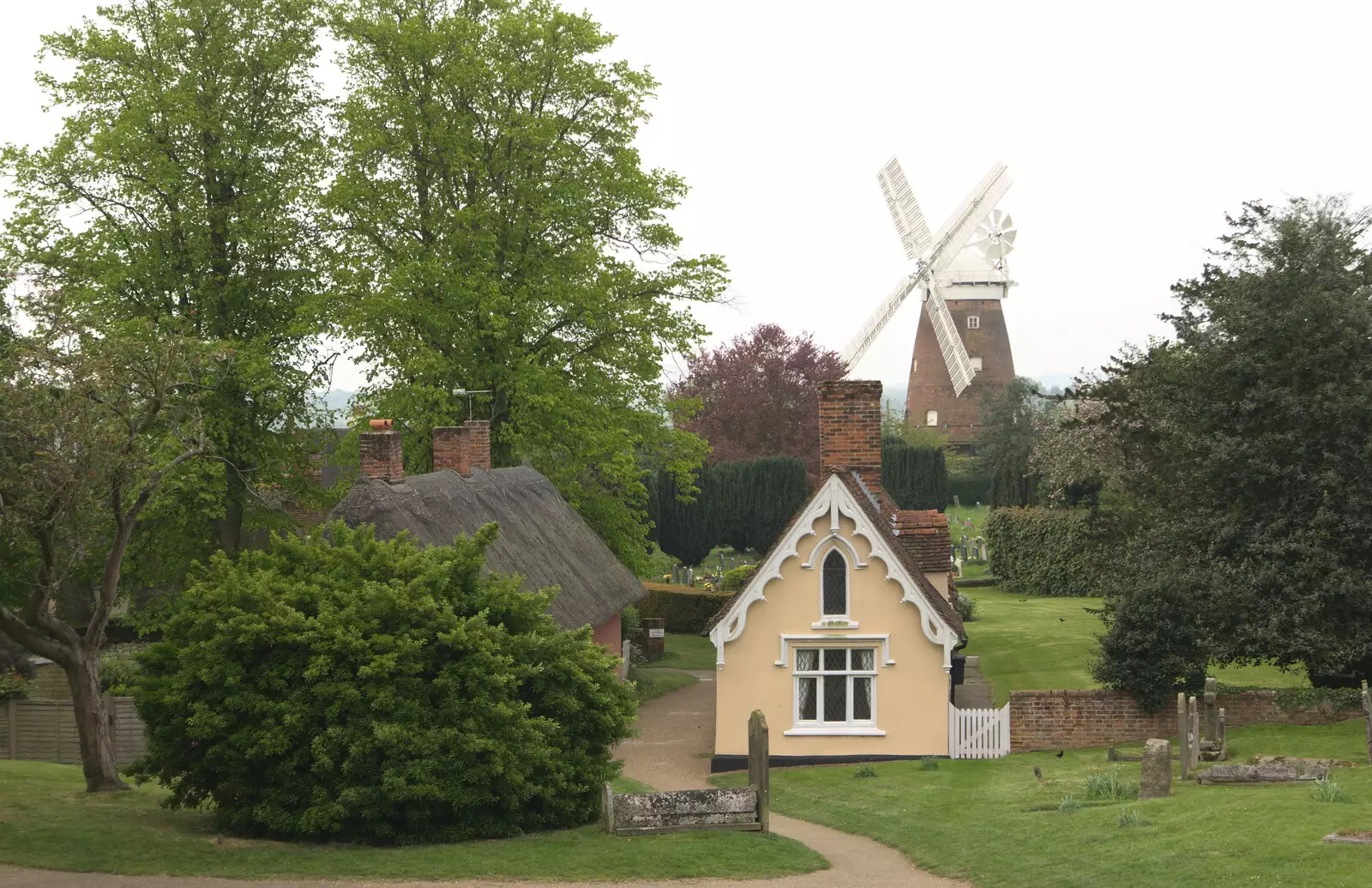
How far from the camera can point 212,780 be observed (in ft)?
62.1

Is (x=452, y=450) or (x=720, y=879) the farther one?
(x=452, y=450)

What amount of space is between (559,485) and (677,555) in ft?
95.8

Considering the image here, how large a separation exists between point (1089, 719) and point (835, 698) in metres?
4.66

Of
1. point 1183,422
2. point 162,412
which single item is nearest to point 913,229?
point 1183,422

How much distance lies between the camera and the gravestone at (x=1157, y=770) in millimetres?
19125

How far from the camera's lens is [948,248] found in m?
87.1

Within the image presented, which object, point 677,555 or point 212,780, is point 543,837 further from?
point 677,555

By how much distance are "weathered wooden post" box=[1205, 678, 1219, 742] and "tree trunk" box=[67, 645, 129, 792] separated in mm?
17486

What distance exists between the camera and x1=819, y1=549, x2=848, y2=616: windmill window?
27.0 meters

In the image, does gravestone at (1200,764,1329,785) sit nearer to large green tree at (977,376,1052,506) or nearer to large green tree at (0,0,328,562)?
large green tree at (0,0,328,562)

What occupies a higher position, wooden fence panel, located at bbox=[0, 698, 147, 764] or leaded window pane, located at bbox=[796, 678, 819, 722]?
leaded window pane, located at bbox=[796, 678, 819, 722]

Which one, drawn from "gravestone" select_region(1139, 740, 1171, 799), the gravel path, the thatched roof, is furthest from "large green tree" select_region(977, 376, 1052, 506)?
"gravestone" select_region(1139, 740, 1171, 799)

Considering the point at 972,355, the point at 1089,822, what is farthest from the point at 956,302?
the point at 1089,822

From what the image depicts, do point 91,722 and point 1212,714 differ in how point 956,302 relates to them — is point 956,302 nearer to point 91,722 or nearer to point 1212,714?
point 1212,714
